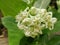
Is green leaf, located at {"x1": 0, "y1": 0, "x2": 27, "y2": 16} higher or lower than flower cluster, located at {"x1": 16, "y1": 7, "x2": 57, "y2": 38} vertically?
higher

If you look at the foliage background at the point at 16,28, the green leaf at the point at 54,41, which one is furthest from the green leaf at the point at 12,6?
the green leaf at the point at 54,41

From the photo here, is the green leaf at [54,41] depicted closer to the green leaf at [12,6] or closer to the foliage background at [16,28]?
the foliage background at [16,28]

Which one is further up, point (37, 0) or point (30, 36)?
point (37, 0)

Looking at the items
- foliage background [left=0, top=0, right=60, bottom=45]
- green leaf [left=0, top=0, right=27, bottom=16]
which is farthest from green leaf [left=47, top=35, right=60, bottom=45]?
green leaf [left=0, top=0, right=27, bottom=16]

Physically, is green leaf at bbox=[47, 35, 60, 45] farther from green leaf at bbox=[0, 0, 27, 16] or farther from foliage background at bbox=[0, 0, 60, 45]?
green leaf at bbox=[0, 0, 27, 16]

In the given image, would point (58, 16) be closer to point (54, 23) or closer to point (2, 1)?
point (54, 23)

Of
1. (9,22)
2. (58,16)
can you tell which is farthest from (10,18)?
(58,16)
